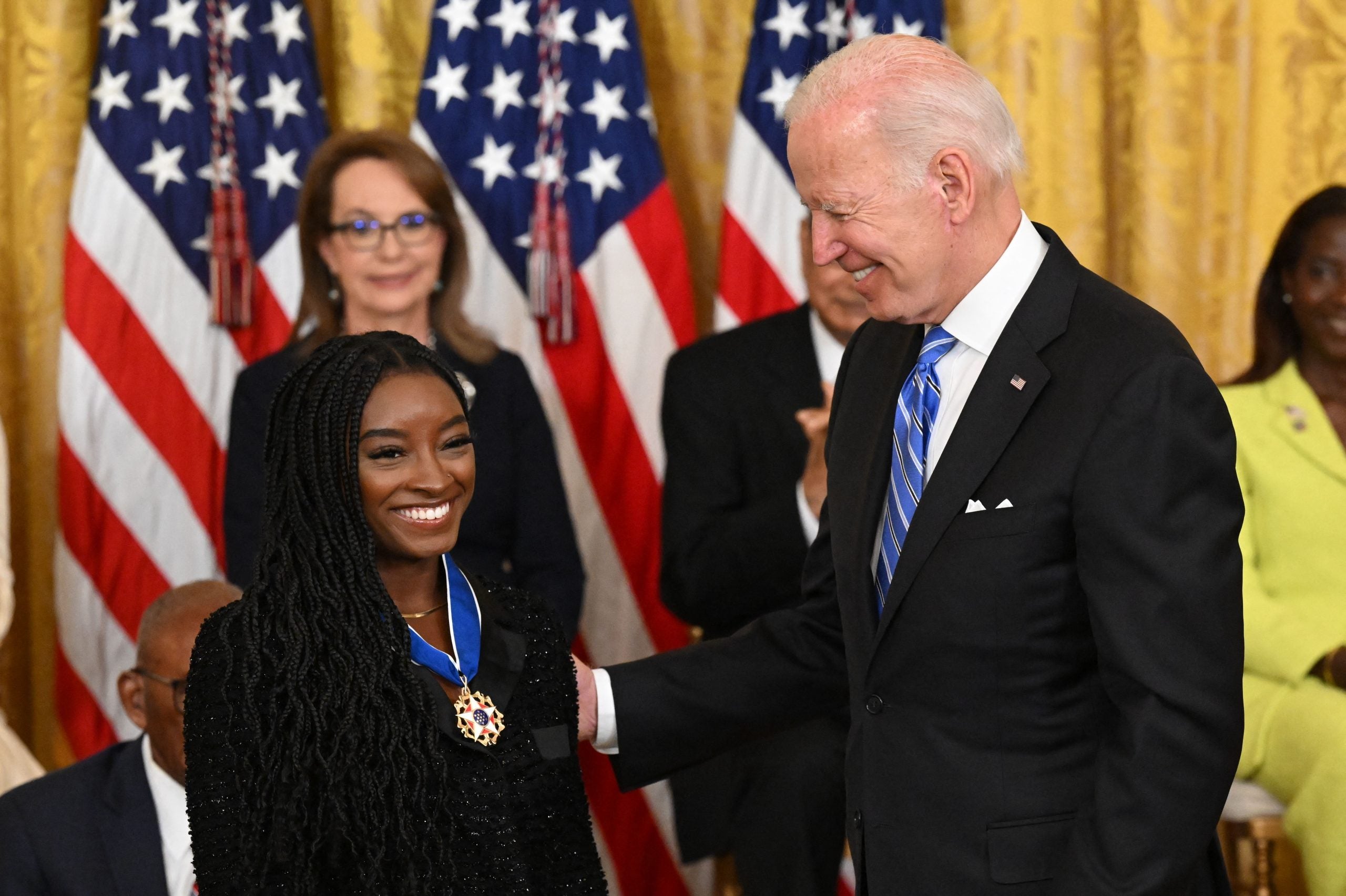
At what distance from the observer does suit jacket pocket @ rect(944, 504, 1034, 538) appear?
2262mm

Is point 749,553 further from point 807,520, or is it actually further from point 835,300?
point 835,300

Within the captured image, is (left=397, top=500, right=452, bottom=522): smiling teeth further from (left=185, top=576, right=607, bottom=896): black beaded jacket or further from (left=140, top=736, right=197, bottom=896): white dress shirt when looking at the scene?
(left=140, top=736, right=197, bottom=896): white dress shirt

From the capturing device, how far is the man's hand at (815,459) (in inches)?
138

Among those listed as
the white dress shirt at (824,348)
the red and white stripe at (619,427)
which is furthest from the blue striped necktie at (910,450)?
the red and white stripe at (619,427)

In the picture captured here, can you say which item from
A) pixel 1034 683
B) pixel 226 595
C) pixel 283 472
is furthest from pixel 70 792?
pixel 1034 683

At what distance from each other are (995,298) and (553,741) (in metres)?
0.94

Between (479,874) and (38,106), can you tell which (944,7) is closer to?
(38,106)

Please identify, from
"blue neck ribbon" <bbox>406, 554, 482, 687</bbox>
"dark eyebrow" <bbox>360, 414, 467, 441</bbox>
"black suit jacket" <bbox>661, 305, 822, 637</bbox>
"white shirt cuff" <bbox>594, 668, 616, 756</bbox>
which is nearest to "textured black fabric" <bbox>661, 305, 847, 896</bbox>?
"black suit jacket" <bbox>661, 305, 822, 637</bbox>

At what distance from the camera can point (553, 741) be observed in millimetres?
2457

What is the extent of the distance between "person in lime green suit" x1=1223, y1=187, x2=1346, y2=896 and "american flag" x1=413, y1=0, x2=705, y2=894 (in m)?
1.67

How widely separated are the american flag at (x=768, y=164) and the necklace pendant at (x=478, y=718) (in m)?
2.50

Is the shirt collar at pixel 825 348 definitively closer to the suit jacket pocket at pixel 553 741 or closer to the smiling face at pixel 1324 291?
the smiling face at pixel 1324 291

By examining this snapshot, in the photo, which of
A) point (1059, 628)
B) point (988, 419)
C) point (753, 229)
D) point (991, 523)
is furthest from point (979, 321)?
point (753, 229)

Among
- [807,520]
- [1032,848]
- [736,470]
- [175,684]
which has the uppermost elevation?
[736,470]
